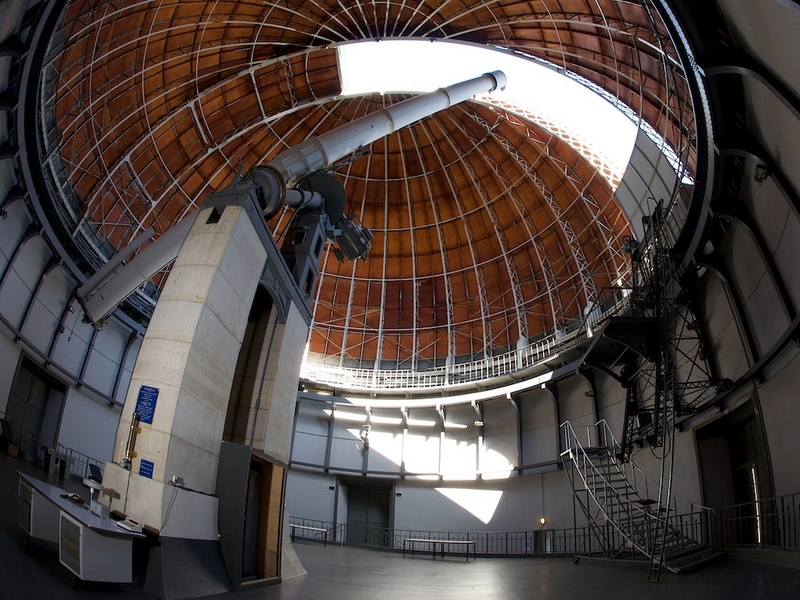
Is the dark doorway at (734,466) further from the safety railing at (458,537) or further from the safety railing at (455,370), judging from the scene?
the safety railing at (455,370)

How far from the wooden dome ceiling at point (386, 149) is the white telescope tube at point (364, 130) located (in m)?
2.41

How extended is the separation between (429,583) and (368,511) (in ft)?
76.7

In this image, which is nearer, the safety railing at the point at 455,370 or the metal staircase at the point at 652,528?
the metal staircase at the point at 652,528

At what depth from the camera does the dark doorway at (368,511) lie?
31672mm

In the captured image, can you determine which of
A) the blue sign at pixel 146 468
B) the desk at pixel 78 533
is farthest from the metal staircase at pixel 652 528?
the blue sign at pixel 146 468

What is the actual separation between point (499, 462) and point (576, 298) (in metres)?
10.8

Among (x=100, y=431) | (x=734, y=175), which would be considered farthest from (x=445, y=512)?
(x=734, y=175)

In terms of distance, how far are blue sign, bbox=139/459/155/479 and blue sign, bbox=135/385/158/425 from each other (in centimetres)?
70

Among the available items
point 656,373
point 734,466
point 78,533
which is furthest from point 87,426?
point 734,466

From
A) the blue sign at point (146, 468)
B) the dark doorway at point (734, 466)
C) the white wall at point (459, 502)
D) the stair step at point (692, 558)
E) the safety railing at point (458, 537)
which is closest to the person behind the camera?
the blue sign at point (146, 468)

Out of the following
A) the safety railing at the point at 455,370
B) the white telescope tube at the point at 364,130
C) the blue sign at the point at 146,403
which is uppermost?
the white telescope tube at the point at 364,130

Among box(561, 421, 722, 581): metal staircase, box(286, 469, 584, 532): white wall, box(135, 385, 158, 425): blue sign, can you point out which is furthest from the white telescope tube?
box(286, 469, 584, 532): white wall

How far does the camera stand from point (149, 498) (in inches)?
350

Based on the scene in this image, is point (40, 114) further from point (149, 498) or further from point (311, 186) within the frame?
point (149, 498)
